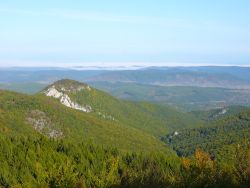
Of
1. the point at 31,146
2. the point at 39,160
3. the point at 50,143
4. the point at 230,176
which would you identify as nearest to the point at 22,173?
the point at 39,160

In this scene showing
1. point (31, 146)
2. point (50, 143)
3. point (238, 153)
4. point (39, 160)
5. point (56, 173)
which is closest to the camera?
point (238, 153)

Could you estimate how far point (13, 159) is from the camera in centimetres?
14038

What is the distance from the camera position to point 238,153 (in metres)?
55.8

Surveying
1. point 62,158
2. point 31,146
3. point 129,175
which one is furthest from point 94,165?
point 129,175

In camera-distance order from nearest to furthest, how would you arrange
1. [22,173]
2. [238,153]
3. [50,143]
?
[238,153]
[22,173]
[50,143]

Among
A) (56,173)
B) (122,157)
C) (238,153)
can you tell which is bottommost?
(122,157)

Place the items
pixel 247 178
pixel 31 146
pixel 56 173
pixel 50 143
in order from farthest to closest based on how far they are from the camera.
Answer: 1. pixel 50 143
2. pixel 31 146
3. pixel 56 173
4. pixel 247 178

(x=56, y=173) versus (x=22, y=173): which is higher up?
(x=56, y=173)

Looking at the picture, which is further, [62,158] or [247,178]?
[62,158]

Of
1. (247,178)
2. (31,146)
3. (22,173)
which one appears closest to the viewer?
(247,178)

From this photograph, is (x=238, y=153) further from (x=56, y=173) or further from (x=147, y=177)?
(x=56, y=173)

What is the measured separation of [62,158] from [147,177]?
313 feet

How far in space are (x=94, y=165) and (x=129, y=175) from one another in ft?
299

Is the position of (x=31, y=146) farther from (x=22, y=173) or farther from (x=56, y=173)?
(x=56, y=173)
